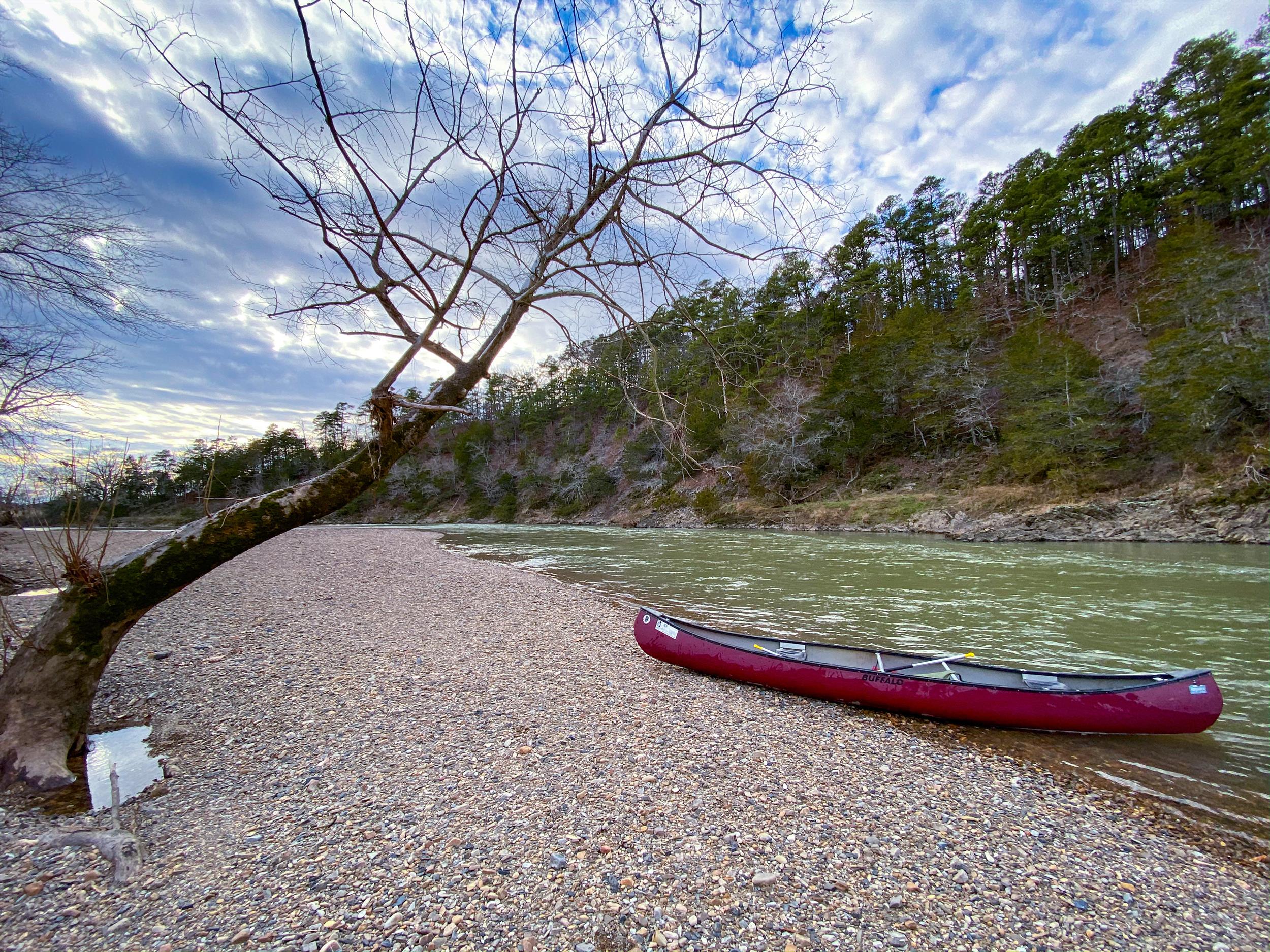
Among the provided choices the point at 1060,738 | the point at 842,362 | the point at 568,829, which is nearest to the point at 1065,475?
the point at 842,362

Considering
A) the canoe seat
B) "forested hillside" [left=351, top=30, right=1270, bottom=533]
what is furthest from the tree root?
the canoe seat

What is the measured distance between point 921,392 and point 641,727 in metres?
31.9

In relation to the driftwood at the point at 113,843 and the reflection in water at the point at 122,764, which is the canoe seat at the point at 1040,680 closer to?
the driftwood at the point at 113,843

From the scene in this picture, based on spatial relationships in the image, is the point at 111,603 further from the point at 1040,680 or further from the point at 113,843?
the point at 1040,680

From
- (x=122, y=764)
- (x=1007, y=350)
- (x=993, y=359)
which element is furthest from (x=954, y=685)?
(x=993, y=359)

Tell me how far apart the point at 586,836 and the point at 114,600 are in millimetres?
3444

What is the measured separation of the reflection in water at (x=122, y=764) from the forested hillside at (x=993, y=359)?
6.57ft

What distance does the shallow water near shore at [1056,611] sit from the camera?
4.08m

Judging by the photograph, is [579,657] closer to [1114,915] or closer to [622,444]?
[1114,915]

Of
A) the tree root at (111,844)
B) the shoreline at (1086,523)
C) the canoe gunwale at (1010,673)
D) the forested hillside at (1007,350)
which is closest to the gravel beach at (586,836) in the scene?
the tree root at (111,844)

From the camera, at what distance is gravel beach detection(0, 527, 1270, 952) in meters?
2.20

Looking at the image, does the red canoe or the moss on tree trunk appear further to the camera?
the red canoe

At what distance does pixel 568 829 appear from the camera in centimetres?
288

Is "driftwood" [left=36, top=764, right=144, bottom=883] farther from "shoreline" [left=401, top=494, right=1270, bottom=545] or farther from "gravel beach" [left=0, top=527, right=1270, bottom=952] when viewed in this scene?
"shoreline" [left=401, top=494, right=1270, bottom=545]
